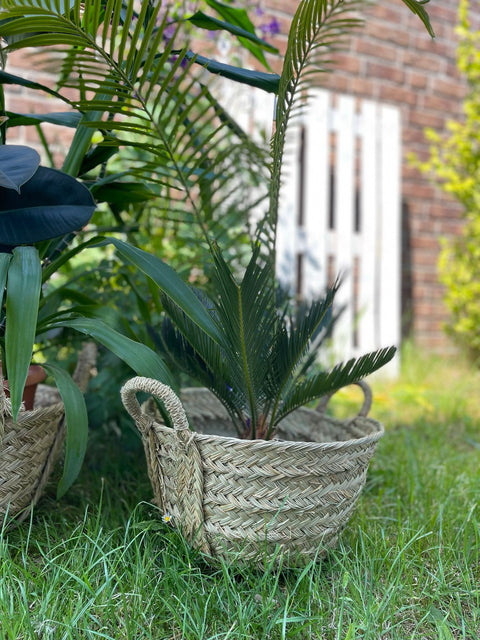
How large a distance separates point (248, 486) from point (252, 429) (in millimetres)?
177

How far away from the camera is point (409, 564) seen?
3.85 feet

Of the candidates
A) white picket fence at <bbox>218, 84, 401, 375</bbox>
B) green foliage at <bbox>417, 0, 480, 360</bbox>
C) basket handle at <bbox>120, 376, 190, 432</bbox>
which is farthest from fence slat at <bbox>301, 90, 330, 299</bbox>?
basket handle at <bbox>120, 376, 190, 432</bbox>

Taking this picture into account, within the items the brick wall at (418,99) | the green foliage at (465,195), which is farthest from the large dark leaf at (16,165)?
the brick wall at (418,99)

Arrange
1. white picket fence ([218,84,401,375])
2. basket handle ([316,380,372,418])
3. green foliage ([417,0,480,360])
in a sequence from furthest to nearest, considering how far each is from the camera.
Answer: green foliage ([417,0,480,360]) → white picket fence ([218,84,401,375]) → basket handle ([316,380,372,418])

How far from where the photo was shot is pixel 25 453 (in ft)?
3.90

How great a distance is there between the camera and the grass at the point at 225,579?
0.98m

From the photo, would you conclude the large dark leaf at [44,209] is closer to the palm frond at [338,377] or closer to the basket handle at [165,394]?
the basket handle at [165,394]

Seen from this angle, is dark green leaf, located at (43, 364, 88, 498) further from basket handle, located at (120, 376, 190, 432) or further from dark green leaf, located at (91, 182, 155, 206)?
dark green leaf, located at (91, 182, 155, 206)

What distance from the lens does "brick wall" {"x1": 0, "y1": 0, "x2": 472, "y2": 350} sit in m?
3.65

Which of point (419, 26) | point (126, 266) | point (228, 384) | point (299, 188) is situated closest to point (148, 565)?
point (228, 384)

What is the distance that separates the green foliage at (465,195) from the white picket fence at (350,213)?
0.30 m

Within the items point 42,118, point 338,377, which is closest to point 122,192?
point 42,118

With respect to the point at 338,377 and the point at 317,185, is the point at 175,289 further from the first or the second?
the point at 317,185

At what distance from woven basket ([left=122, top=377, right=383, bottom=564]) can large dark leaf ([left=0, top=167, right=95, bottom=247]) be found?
335 mm
